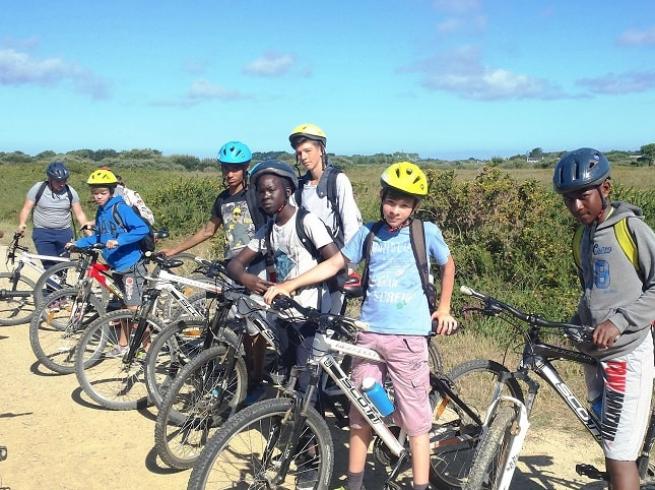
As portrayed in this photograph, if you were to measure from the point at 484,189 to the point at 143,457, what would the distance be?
7310 millimetres

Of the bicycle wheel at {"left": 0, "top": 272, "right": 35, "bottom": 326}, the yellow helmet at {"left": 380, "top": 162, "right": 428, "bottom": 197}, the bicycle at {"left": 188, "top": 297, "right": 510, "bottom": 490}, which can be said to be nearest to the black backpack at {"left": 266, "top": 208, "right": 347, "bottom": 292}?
the bicycle at {"left": 188, "top": 297, "right": 510, "bottom": 490}

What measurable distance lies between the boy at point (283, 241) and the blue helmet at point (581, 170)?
1468mm

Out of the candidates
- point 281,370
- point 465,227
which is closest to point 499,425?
point 281,370

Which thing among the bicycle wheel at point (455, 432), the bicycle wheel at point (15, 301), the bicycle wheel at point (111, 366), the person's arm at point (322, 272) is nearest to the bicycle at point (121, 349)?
the bicycle wheel at point (111, 366)

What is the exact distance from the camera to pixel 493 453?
10.1ft

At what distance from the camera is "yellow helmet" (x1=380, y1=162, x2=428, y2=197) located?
3.36m

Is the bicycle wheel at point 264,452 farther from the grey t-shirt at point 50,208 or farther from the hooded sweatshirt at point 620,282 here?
the grey t-shirt at point 50,208

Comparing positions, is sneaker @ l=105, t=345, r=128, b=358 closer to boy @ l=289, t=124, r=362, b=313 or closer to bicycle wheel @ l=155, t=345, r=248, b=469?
bicycle wheel @ l=155, t=345, r=248, b=469

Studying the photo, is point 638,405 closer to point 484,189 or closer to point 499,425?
point 499,425

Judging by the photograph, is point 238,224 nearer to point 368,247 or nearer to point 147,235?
point 147,235

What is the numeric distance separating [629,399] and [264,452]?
76.2 inches

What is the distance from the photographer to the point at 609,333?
118 inches

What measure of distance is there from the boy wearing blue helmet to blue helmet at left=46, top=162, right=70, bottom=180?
3.06 meters

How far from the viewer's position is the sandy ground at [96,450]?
4117 millimetres
